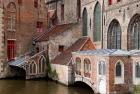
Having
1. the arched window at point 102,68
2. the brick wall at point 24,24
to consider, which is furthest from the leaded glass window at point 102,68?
the brick wall at point 24,24

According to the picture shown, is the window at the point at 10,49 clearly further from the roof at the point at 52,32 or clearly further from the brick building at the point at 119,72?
the brick building at the point at 119,72

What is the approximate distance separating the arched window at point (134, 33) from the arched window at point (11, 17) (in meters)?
11.6

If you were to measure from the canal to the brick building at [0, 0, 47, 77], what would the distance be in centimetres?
355

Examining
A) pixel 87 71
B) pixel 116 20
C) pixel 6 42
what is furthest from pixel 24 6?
pixel 87 71

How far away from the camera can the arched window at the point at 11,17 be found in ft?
96.9

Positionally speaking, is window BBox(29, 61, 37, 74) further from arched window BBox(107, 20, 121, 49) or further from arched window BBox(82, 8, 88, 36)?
arched window BBox(107, 20, 121, 49)

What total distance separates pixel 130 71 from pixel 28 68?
1125 cm

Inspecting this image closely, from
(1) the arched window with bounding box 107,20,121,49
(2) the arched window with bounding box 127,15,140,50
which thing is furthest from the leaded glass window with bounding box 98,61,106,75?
(1) the arched window with bounding box 107,20,121,49

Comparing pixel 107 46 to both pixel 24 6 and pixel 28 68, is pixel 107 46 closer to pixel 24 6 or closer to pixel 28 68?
pixel 28 68

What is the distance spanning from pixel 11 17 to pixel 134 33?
1217 cm

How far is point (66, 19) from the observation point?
3359 centimetres

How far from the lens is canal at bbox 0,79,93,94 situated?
21.6 meters

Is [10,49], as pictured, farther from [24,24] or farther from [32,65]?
[32,65]

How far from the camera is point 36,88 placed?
76.5ft
